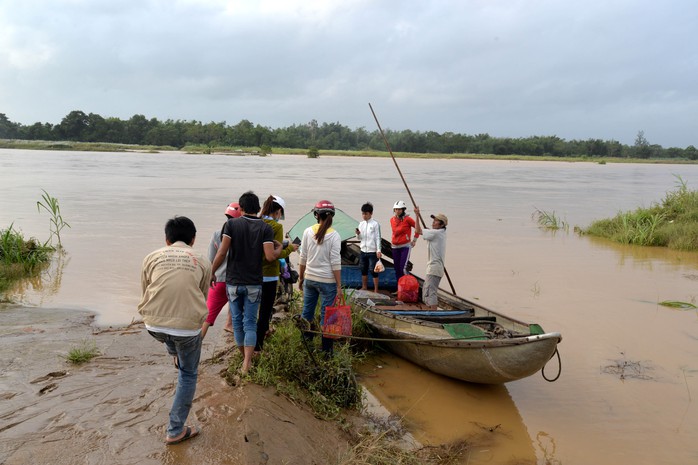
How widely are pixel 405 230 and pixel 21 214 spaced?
48.4 feet

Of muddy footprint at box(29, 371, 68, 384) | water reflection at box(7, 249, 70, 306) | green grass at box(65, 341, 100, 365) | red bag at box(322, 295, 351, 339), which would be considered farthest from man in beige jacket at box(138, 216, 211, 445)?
water reflection at box(7, 249, 70, 306)

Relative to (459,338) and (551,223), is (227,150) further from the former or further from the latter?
(459,338)

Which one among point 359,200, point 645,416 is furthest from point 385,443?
point 359,200

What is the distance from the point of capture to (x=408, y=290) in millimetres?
7395

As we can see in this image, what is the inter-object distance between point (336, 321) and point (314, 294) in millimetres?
377

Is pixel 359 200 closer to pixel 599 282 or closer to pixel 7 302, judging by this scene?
pixel 599 282

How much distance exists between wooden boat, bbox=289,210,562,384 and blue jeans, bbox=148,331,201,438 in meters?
2.51

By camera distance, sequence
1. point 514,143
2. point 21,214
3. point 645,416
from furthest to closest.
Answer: point 514,143 → point 21,214 → point 645,416

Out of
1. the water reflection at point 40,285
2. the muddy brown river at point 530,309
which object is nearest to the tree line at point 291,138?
the muddy brown river at point 530,309

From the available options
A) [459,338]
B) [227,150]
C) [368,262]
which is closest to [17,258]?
[368,262]

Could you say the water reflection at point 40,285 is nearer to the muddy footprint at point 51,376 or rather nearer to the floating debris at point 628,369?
the muddy footprint at point 51,376

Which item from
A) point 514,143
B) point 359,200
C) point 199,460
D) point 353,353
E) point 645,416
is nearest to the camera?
point 199,460

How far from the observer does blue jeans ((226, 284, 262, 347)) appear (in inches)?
178

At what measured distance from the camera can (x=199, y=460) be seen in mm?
3492
